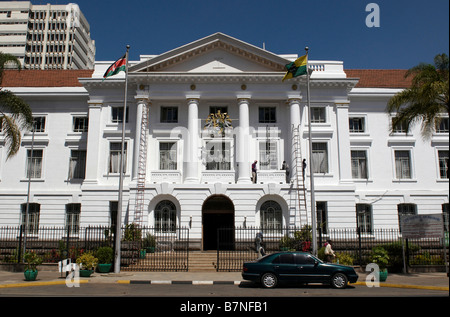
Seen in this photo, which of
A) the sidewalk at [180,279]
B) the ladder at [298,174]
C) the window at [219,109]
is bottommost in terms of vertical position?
the sidewalk at [180,279]

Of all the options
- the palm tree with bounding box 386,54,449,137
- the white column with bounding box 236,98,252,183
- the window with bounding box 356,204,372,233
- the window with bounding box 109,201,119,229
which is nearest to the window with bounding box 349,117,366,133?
the window with bounding box 356,204,372,233

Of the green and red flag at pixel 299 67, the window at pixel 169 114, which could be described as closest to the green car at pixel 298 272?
the green and red flag at pixel 299 67

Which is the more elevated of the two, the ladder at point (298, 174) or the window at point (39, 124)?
the window at point (39, 124)

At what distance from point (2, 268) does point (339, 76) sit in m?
26.2

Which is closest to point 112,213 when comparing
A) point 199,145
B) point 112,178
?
point 112,178

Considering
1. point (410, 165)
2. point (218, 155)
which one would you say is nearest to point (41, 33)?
point (218, 155)

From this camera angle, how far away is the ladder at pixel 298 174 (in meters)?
27.7

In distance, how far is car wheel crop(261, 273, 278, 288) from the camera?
15.5 meters

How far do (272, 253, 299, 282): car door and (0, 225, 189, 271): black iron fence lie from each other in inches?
274

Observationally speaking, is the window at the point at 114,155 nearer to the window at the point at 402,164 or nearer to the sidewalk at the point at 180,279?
the sidewalk at the point at 180,279

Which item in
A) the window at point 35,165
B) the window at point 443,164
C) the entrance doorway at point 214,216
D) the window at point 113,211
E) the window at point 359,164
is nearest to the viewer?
the entrance doorway at point 214,216

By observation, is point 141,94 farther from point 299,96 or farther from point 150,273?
point 150,273

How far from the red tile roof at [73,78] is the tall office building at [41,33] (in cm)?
6031

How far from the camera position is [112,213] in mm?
29484
